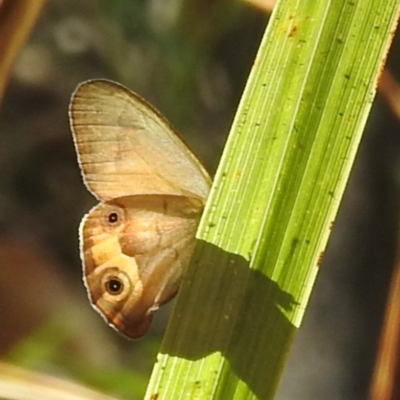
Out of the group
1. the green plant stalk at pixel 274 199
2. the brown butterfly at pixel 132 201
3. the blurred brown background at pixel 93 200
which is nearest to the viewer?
the green plant stalk at pixel 274 199

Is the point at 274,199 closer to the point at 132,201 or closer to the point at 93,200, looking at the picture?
the point at 132,201

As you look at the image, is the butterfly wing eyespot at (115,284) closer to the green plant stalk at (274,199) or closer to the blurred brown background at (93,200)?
the green plant stalk at (274,199)

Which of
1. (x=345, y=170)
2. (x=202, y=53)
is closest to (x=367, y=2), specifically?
(x=345, y=170)

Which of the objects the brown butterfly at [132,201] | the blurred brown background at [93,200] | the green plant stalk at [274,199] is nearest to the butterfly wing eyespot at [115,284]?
the brown butterfly at [132,201]

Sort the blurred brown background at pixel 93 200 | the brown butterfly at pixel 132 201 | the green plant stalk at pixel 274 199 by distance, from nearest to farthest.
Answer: the green plant stalk at pixel 274 199, the brown butterfly at pixel 132 201, the blurred brown background at pixel 93 200

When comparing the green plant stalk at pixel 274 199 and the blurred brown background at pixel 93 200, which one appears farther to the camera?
the blurred brown background at pixel 93 200

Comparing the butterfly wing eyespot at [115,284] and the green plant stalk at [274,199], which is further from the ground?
the green plant stalk at [274,199]

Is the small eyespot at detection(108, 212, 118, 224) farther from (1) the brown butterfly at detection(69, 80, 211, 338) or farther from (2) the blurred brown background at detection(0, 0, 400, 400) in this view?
(2) the blurred brown background at detection(0, 0, 400, 400)
